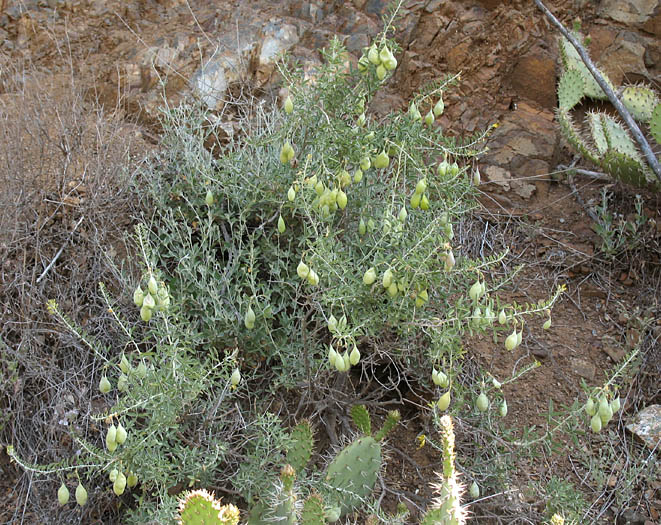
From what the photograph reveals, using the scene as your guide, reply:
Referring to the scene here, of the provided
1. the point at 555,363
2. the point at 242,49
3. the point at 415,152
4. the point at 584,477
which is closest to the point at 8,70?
the point at 242,49

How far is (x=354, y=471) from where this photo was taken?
253cm

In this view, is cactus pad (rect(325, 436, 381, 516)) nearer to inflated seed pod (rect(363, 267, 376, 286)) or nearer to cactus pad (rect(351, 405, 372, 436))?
cactus pad (rect(351, 405, 372, 436))

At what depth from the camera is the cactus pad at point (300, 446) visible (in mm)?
2525

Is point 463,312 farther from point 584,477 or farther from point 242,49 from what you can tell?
point 242,49

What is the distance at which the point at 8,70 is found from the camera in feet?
13.9

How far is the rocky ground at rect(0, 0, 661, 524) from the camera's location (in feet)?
11.5

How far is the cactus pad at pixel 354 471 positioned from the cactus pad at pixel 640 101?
268 centimetres

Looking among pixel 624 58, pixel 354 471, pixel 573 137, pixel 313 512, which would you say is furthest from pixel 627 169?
pixel 313 512

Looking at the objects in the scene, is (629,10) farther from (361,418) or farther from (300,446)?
(300,446)

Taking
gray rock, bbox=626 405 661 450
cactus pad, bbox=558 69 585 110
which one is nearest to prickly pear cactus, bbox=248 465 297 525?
gray rock, bbox=626 405 661 450

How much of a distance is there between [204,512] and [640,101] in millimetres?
3445

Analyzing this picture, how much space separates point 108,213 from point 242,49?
5.82ft

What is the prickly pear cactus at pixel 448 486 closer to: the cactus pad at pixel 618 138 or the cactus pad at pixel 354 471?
the cactus pad at pixel 354 471

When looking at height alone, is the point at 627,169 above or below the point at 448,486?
below
